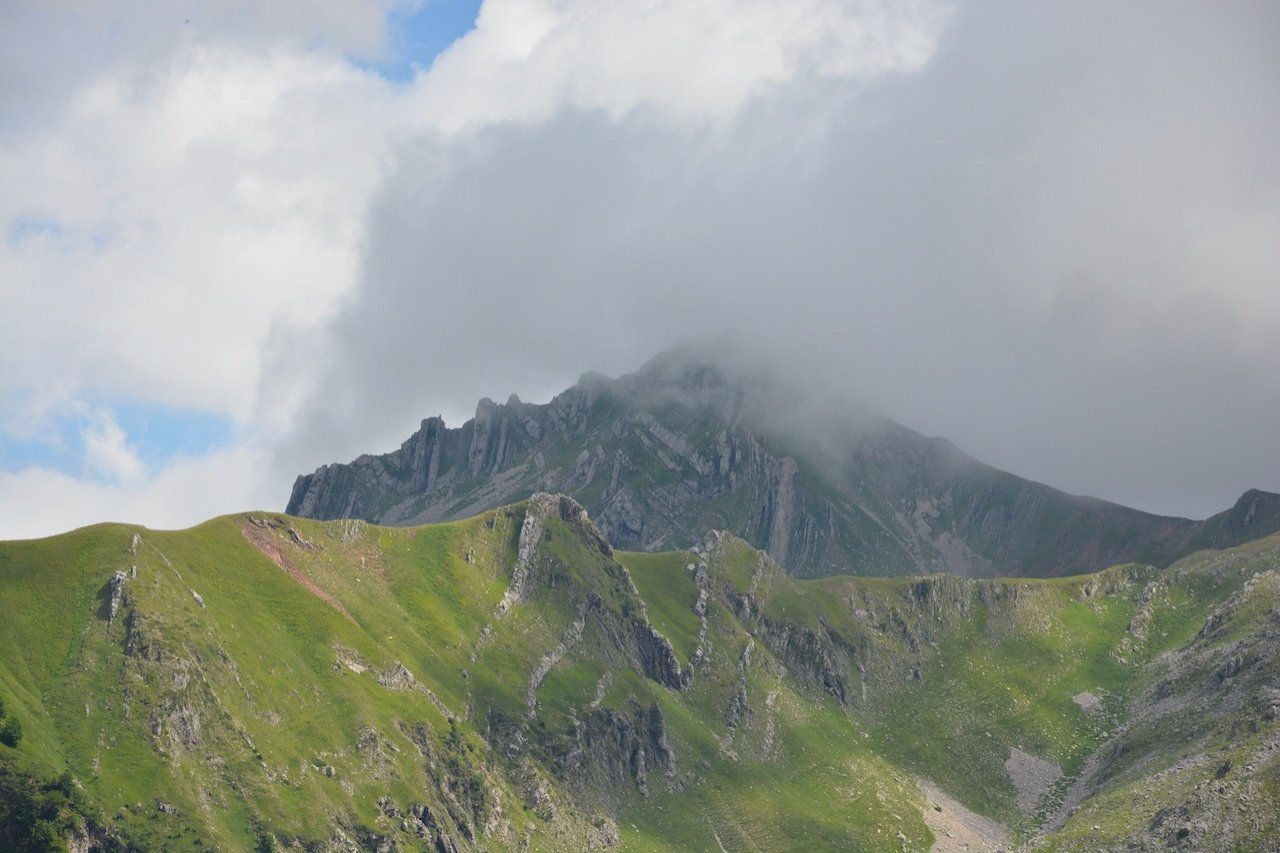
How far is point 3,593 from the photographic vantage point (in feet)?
655

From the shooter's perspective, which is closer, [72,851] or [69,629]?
[72,851]

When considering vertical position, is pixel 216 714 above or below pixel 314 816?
above

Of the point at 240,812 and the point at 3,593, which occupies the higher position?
the point at 3,593

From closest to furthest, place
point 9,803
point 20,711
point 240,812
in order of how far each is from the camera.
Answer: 1. point 9,803
2. point 20,711
3. point 240,812

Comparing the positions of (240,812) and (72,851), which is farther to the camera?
(240,812)

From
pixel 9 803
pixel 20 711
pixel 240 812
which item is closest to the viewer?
pixel 9 803

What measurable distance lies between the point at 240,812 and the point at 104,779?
20.5 metres

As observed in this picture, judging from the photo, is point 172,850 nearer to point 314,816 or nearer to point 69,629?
point 314,816

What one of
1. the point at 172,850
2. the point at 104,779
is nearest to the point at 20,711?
the point at 104,779

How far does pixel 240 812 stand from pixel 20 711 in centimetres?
3365

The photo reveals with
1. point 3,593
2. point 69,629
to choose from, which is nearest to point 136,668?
point 69,629

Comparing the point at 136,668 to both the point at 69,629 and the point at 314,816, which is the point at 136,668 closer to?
the point at 69,629

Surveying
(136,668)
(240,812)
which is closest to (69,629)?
(136,668)

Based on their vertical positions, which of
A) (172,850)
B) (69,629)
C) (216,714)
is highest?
(69,629)
